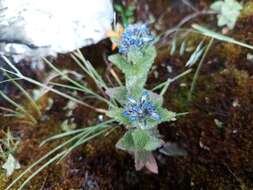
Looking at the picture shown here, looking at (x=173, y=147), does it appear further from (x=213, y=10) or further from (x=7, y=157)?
(x=213, y=10)

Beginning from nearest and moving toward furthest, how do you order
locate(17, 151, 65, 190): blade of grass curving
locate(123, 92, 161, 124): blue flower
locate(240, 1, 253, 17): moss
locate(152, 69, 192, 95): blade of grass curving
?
locate(123, 92, 161, 124): blue flower
locate(17, 151, 65, 190): blade of grass curving
locate(152, 69, 192, 95): blade of grass curving
locate(240, 1, 253, 17): moss

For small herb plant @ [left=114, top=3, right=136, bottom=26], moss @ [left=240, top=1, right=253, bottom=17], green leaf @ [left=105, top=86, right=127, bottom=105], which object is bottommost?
moss @ [left=240, top=1, right=253, bottom=17]

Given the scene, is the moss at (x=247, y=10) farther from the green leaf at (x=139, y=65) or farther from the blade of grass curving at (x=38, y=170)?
the blade of grass curving at (x=38, y=170)

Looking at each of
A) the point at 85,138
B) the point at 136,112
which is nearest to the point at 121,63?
the point at 136,112

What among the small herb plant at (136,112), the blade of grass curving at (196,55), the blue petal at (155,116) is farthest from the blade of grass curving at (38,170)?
the blade of grass curving at (196,55)

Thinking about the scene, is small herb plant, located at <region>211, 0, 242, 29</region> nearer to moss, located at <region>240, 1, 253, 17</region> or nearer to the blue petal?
moss, located at <region>240, 1, 253, 17</region>

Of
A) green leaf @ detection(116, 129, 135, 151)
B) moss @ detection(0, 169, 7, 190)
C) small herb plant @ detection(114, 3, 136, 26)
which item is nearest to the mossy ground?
moss @ detection(0, 169, 7, 190)

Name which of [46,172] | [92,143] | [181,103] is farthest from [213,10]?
[46,172]
